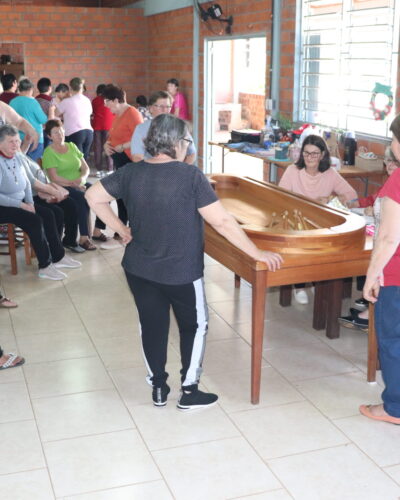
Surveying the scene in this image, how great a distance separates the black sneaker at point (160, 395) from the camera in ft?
10.5

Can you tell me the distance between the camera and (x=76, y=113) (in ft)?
29.1

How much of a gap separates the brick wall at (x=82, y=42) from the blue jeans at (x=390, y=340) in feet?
29.0

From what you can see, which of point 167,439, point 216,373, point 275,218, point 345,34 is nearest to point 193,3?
point 345,34

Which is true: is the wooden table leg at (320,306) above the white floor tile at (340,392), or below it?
above

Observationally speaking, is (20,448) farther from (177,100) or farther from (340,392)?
(177,100)

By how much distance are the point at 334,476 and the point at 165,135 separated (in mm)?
1566

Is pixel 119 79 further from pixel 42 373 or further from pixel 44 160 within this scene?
pixel 42 373

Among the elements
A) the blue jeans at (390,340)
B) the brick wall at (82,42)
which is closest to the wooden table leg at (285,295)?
the blue jeans at (390,340)

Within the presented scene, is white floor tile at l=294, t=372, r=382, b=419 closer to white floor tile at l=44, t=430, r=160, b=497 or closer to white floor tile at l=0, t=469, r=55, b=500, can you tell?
white floor tile at l=44, t=430, r=160, b=497

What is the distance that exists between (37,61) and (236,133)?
17.1 ft

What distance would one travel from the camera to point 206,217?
283 centimetres

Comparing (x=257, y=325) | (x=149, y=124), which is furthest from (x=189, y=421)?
(x=149, y=124)

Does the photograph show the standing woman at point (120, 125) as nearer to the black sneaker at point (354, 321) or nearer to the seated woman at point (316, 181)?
the seated woman at point (316, 181)

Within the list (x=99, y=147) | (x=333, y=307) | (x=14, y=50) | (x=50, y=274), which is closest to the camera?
(x=333, y=307)
